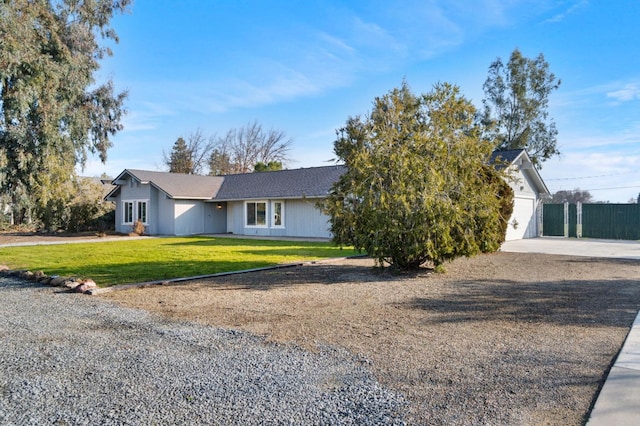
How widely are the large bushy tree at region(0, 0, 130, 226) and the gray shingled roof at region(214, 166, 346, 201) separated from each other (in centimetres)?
848

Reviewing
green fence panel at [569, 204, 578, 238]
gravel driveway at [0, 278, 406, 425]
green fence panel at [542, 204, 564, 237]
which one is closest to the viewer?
gravel driveway at [0, 278, 406, 425]

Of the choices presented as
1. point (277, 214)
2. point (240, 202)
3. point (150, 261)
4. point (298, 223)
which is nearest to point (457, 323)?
point (150, 261)

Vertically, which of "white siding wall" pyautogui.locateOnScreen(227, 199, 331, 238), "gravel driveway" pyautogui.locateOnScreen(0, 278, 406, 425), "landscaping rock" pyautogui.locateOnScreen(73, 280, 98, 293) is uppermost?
"white siding wall" pyautogui.locateOnScreen(227, 199, 331, 238)

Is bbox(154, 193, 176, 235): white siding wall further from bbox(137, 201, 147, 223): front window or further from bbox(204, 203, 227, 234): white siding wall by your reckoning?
bbox(204, 203, 227, 234): white siding wall

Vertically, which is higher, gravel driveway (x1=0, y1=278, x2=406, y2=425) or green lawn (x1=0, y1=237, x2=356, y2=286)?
green lawn (x1=0, y1=237, x2=356, y2=286)

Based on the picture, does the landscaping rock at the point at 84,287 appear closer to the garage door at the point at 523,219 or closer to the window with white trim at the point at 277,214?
the window with white trim at the point at 277,214

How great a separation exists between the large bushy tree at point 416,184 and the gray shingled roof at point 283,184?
11.8m

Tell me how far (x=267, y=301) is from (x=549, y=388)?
15.8 feet

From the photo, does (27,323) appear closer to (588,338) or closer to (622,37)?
(588,338)

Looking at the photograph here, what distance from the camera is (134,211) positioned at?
89.1 ft

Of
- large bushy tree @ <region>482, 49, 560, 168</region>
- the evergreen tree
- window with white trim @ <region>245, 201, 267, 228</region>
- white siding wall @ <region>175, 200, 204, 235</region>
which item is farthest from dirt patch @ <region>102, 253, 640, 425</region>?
the evergreen tree

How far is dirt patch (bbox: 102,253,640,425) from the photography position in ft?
12.1

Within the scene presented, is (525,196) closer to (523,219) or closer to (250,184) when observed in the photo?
(523,219)

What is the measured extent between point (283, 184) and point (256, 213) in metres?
2.36
